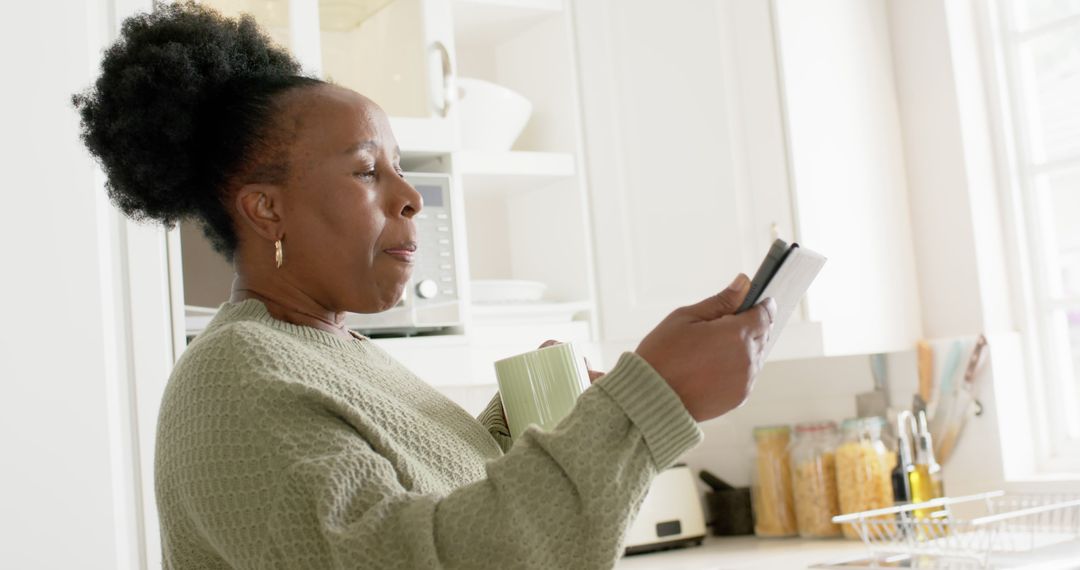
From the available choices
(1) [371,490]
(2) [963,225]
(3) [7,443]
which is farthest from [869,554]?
(1) [371,490]

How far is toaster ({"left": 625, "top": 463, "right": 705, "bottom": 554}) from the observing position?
252 centimetres

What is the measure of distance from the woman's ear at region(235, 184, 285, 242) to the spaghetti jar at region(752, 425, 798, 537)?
193cm

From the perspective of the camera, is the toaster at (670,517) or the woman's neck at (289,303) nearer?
the woman's neck at (289,303)

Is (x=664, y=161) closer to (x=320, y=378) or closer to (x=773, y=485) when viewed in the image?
(x=773, y=485)

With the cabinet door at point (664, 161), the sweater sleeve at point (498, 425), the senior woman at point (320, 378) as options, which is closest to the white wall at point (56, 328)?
the senior woman at point (320, 378)

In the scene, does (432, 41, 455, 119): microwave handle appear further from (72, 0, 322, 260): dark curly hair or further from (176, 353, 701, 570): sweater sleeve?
(176, 353, 701, 570): sweater sleeve

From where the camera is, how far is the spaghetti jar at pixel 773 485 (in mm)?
2652

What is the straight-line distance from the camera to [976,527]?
2359mm

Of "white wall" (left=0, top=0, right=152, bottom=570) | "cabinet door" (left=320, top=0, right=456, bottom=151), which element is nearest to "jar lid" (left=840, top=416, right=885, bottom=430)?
"cabinet door" (left=320, top=0, right=456, bottom=151)

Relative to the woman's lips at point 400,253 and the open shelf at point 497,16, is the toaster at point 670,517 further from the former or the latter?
the woman's lips at point 400,253

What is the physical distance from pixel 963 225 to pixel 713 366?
6.73ft

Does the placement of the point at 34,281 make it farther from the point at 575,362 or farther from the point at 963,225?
the point at 963,225

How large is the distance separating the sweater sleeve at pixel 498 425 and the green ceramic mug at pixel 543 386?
0.07ft

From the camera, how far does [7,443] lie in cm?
148
